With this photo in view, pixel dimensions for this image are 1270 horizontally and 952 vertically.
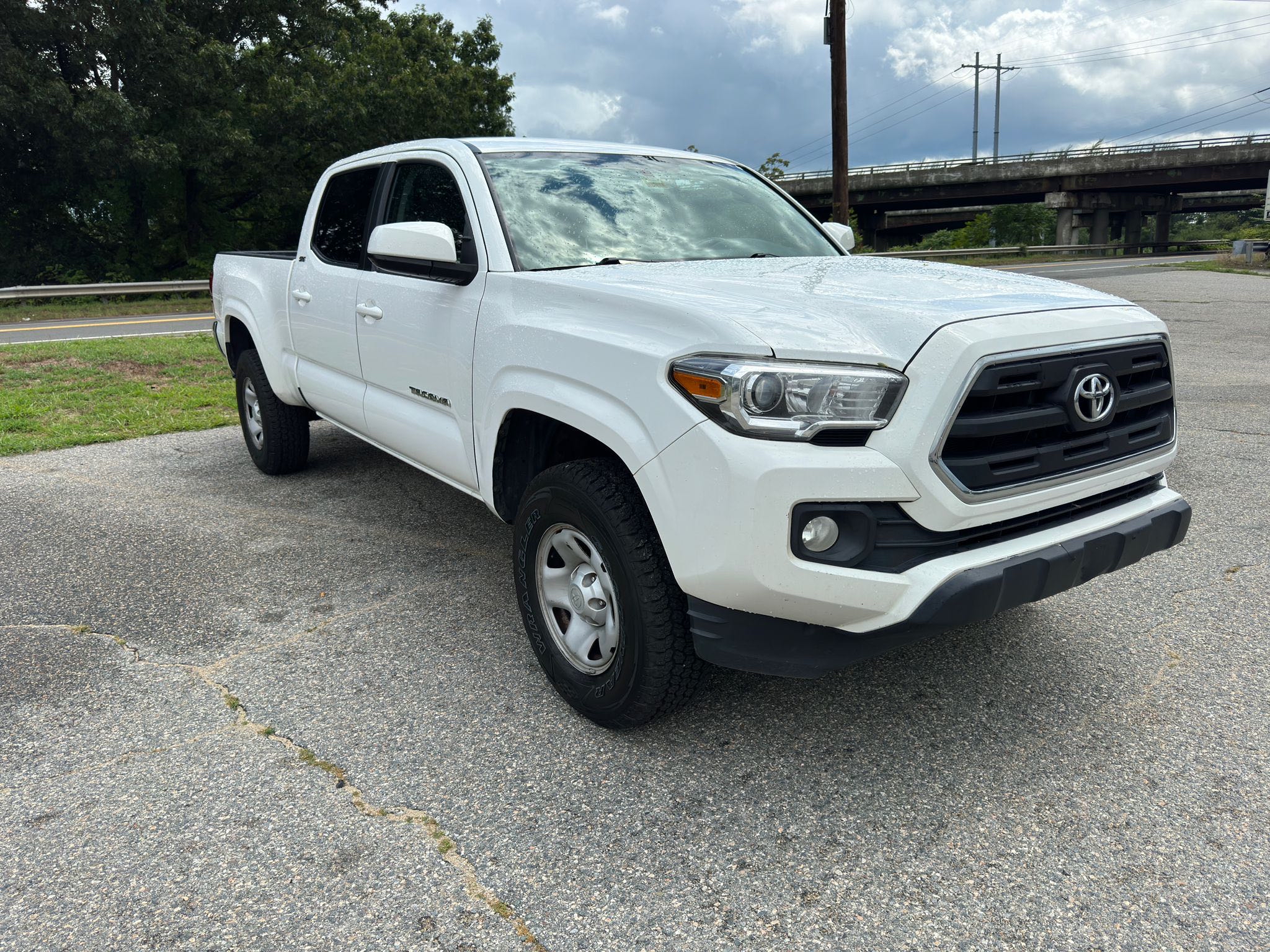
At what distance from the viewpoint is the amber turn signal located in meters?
2.36

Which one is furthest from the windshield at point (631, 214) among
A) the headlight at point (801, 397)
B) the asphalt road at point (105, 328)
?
the asphalt road at point (105, 328)

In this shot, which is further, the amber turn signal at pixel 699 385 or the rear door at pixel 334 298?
the rear door at pixel 334 298

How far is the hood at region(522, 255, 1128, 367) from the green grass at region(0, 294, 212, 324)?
17893 mm

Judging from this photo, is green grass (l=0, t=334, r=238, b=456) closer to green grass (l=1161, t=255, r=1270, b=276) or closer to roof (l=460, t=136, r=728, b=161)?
→ roof (l=460, t=136, r=728, b=161)

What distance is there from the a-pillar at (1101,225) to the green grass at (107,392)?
51.5 metres

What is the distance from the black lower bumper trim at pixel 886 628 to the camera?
2354 millimetres

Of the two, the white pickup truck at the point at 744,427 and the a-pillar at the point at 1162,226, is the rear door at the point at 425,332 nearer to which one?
the white pickup truck at the point at 744,427

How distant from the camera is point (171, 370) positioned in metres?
10.2

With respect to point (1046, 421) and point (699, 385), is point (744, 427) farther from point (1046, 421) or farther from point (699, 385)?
point (1046, 421)

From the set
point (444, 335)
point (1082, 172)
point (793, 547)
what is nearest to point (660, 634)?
point (793, 547)

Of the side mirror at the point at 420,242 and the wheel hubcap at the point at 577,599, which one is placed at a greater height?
the side mirror at the point at 420,242

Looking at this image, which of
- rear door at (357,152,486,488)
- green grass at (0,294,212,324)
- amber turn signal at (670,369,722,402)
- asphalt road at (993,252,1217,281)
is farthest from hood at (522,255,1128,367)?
asphalt road at (993,252,1217,281)

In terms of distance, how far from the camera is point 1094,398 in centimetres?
261

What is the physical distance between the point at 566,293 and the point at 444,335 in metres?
0.79
